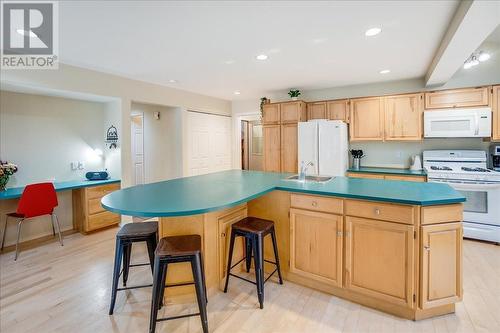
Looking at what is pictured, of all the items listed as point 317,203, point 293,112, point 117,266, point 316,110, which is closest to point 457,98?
point 316,110

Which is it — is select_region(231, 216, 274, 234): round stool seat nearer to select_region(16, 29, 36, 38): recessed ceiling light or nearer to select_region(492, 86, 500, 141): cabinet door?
select_region(16, 29, 36, 38): recessed ceiling light

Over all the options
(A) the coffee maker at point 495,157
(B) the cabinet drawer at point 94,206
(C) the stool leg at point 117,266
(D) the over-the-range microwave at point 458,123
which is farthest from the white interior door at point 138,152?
(A) the coffee maker at point 495,157

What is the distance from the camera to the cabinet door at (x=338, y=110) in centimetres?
452

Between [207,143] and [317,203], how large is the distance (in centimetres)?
378

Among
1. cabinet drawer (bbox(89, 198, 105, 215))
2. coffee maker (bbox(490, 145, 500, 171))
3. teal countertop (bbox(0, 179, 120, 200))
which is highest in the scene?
coffee maker (bbox(490, 145, 500, 171))

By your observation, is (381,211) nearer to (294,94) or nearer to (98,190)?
(294,94)

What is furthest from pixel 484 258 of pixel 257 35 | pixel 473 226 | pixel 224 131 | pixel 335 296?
pixel 224 131

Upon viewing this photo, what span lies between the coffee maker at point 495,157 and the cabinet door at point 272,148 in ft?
10.5

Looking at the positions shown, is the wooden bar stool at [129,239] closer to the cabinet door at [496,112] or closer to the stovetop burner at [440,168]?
the stovetop burner at [440,168]

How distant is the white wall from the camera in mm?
5023

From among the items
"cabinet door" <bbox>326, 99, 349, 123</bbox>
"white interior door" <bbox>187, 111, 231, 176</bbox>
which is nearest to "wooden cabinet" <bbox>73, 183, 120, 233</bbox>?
"white interior door" <bbox>187, 111, 231, 176</bbox>

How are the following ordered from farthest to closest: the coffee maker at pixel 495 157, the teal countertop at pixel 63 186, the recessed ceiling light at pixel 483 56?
1. the coffee maker at pixel 495 157
2. the recessed ceiling light at pixel 483 56
3. the teal countertop at pixel 63 186

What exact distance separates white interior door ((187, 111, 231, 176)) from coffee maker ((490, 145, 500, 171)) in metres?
4.75

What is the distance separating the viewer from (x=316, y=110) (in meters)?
4.80
